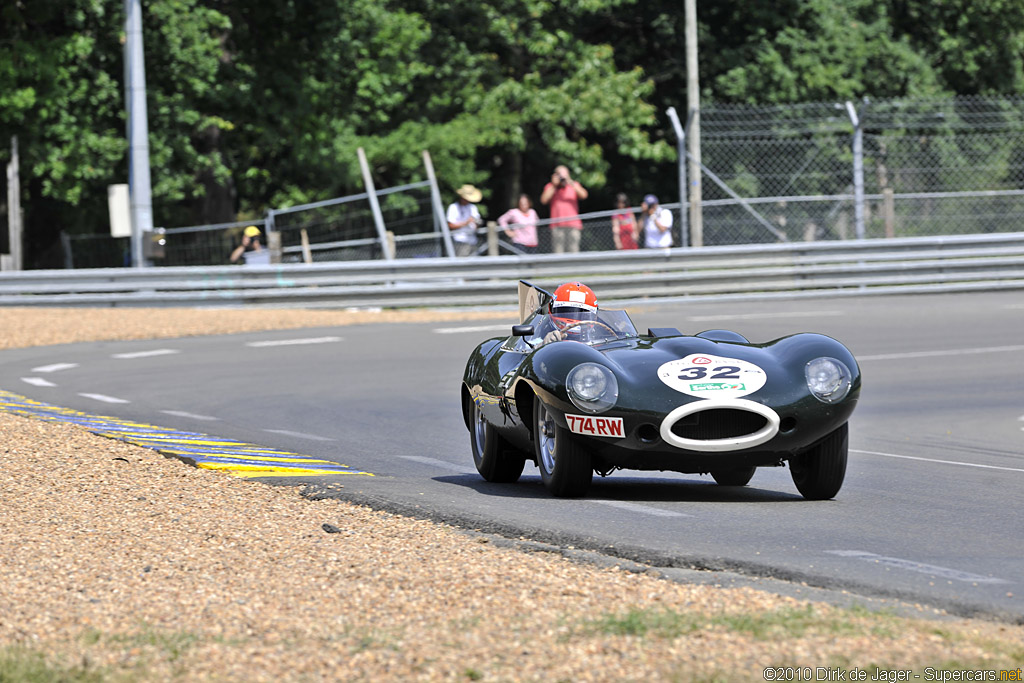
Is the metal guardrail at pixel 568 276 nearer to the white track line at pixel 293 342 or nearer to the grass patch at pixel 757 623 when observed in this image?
the white track line at pixel 293 342

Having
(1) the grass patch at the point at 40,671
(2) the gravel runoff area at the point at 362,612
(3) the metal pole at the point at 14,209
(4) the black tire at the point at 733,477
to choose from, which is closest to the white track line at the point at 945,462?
(4) the black tire at the point at 733,477

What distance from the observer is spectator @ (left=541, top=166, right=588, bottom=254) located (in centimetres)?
2422

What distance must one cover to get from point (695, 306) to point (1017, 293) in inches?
196

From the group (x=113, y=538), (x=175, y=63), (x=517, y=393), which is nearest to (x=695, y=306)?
(x=175, y=63)

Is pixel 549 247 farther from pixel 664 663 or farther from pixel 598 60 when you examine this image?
pixel 664 663

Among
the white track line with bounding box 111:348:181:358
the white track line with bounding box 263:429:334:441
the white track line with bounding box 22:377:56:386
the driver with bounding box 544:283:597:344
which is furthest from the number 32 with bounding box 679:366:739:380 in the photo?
the white track line with bounding box 111:348:181:358

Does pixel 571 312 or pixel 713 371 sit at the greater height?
pixel 571 312

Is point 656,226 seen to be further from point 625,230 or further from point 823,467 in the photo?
point 823,467

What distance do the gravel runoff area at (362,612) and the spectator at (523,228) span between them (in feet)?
55.0

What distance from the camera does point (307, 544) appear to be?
6160 millimetres

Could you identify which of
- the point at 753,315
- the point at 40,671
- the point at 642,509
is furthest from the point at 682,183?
the point at 40,671

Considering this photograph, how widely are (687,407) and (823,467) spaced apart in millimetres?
843

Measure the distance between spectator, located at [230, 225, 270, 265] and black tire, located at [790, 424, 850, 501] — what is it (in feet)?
58.3

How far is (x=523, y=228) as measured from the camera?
78.8ft
